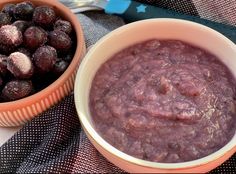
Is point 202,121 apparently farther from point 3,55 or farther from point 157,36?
point 3,55

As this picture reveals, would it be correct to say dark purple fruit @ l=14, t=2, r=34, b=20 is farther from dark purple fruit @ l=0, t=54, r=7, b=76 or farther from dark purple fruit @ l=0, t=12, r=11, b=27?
dark purple fruit @ l=0, t=54, r=7, b=76

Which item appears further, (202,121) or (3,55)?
(3,55)

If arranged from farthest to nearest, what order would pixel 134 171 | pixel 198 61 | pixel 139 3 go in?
pixel 139 3, pixel 198 61, pixel 134 171

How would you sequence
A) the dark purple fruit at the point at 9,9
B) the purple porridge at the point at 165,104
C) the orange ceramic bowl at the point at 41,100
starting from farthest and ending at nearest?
the dark purple fruit at the point at 9,9, the orange ceramic bowl at the point at 41,100, the purple porridge at the point at 165,104

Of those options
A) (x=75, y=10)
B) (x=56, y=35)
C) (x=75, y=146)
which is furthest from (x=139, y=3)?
(x=75, y=146)

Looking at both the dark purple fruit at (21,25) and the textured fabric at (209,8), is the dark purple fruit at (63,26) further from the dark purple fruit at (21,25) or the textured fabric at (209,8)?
the textured fabric at (209,8)

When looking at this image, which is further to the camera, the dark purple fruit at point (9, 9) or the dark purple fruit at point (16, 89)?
the dark purple fruit at point (9, 9)

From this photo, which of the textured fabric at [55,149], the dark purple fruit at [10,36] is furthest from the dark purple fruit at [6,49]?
the textured fabric at [55,149]

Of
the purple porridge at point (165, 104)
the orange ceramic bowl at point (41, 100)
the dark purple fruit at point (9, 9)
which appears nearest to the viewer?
the purple porridge at point (165, 104)

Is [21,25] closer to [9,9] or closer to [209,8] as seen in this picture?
[9,9]
